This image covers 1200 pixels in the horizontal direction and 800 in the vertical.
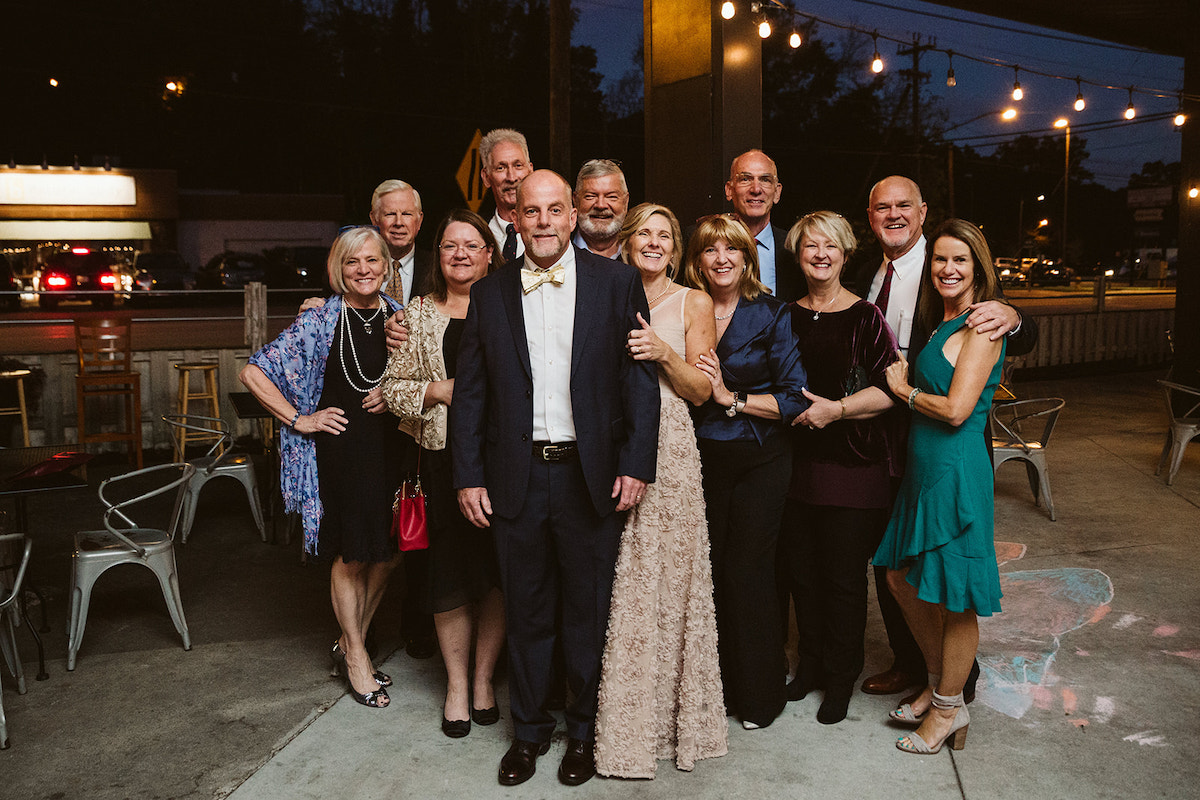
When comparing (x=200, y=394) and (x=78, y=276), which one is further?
(x=78, y=276)

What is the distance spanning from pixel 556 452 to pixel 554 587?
0.49 meters

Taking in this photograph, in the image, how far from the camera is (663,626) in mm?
3008

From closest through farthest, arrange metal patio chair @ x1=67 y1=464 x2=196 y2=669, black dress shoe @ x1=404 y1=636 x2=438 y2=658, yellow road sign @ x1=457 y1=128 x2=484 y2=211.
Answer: metal patio chair @ x1=67 y1=464 x2=196 y2=669 → black dress shoe @ x1=404 y1=636 x2=438 y2=658 → yellow road sign @ x1=457 y1=128 x2=484 y2=211

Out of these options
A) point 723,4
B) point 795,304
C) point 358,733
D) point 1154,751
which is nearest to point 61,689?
point 358,733

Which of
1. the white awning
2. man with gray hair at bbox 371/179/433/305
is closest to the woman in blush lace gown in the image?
man with gray hair at bbox 371/179/433/305

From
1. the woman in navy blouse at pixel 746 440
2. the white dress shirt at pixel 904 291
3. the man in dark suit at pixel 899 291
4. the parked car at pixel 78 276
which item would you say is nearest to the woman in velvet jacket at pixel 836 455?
the woman in navy blouse at pixel 746 440

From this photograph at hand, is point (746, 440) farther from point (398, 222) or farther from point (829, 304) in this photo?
point (398, 222)

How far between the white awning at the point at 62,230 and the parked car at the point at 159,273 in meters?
5.68

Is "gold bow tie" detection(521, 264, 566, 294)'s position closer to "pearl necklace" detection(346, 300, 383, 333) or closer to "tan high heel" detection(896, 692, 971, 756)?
"pearl necklace" detection(346, 300, 383, 333)

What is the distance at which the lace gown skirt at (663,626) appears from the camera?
296cm

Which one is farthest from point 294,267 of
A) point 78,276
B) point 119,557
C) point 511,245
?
point 511,245

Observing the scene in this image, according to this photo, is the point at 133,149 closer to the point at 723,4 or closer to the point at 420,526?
the point at 723,4

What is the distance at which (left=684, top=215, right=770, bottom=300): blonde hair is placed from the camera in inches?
124

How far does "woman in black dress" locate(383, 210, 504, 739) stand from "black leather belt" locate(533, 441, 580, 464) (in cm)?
44
